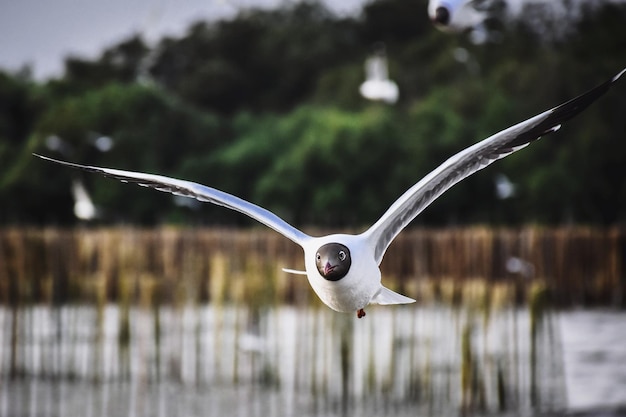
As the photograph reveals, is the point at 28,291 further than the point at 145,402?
Yes

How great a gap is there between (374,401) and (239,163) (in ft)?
93.2

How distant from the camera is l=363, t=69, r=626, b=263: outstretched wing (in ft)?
34.3

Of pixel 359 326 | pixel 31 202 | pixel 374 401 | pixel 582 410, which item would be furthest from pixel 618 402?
pixel 31 202

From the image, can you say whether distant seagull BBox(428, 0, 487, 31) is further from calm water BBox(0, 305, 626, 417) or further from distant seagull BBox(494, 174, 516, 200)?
distant seagull BBox(494, 174, 516, 200)

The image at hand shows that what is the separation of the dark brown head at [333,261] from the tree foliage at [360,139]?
94.6 ft

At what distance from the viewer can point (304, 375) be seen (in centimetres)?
2272

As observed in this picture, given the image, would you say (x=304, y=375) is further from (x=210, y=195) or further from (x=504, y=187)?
(x=504, y=187)

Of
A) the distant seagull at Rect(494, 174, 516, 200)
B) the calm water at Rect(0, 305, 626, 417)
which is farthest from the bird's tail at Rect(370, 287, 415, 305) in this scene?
the distant seagull at Rect(494, 174, 516, 200)

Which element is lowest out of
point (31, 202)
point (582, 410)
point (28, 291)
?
point (582, 410)

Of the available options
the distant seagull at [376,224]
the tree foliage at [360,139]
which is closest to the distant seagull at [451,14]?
the distant seagull at [376,224]

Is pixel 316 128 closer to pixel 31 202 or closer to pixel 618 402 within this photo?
pixel 31 202

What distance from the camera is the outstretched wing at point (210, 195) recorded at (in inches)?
428

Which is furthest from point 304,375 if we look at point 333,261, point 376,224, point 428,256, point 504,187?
point 504,187

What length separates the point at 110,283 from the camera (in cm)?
3253
